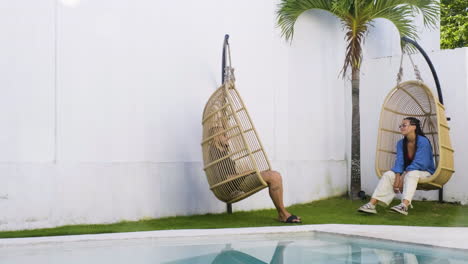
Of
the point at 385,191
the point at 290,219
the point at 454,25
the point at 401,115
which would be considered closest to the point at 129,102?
the point at 290,219

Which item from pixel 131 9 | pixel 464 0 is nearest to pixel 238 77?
pixel 131 9

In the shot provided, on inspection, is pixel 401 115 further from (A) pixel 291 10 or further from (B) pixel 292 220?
(B) pixel 292 220

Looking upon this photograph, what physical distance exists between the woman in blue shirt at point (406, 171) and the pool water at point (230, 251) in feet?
7.32

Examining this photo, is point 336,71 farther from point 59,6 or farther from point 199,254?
point 199,254

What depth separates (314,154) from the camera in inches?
395

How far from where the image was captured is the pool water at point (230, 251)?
16.0 ft

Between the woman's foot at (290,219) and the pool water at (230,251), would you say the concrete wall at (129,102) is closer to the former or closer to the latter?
the woman's foot at (290,219)

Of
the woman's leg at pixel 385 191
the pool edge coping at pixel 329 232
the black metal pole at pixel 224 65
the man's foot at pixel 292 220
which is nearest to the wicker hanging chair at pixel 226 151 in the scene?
the black metal pole at pixel 224 65

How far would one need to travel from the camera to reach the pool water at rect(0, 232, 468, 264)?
488cm

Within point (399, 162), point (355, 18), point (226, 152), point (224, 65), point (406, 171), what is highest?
point (355, 18)

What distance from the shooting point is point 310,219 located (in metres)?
7.87

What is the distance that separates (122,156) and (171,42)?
1.53 m

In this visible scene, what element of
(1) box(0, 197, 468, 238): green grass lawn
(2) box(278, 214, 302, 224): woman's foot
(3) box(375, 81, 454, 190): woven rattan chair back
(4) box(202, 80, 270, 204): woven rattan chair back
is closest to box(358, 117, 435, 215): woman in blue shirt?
(1) box(0, 197, 468, 238): green grass lawn

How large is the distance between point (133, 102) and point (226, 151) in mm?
1169
